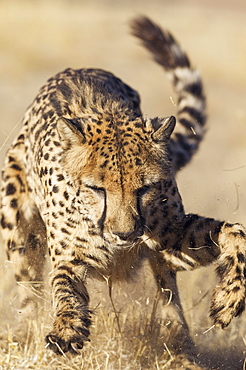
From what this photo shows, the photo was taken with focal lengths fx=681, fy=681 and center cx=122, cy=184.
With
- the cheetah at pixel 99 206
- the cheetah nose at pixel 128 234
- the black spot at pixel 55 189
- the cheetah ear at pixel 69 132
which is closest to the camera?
the cheetah nose at pixel 128 234

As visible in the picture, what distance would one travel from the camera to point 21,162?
179 inches

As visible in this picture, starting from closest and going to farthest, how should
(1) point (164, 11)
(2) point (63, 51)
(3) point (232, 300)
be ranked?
(3) point (232, 300) → (2) point (63, 51) → (1) point (164, 11)

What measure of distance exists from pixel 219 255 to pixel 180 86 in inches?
65.8

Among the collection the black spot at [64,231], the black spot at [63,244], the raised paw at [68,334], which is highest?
the black spot at [64,231]

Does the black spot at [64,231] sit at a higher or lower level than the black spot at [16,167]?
lower

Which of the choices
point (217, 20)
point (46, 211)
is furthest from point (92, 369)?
point (217, 20)

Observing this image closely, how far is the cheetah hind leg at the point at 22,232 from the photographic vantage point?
439 cm

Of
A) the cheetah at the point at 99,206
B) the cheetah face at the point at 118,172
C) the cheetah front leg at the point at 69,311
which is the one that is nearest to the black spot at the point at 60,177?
the cheetah at the point at 99,206

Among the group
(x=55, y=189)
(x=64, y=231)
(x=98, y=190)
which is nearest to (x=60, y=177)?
(x=55, y=189)

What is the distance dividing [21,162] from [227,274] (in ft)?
5.74

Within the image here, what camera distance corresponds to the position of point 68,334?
307 centimetres

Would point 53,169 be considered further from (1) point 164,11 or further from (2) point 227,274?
(1) point 164,11

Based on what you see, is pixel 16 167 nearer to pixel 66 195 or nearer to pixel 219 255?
pixel 66 195

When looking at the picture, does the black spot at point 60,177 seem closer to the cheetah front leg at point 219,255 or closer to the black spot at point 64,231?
the black spot at point 64,231
